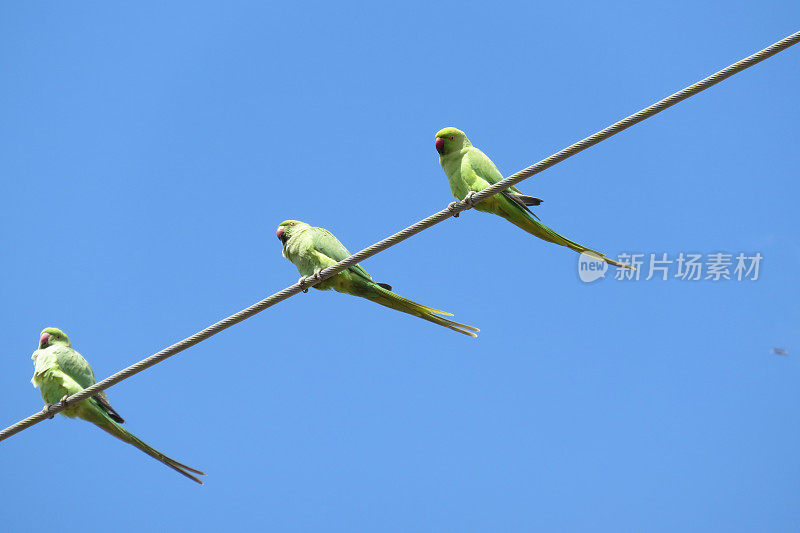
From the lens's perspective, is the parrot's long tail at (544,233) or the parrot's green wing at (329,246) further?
the parrot's green wing at (329,246)

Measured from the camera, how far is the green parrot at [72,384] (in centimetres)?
561

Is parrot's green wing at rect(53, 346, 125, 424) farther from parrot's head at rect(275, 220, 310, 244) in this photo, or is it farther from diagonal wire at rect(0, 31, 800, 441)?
parrot's head at rect(275, 220, 310, 244)

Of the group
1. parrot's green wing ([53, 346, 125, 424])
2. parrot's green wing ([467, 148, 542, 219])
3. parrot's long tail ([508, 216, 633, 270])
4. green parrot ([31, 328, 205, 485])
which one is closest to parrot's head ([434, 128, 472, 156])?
parrot's green wing ([467, 148, 542, 219])

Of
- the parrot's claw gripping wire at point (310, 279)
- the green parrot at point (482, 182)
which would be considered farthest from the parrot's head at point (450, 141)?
the parrot's claw gripping wire at point (310, 279)

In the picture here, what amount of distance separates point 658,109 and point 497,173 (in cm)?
215

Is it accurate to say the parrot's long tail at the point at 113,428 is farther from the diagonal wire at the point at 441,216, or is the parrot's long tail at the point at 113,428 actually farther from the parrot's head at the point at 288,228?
the parrot's head at the point at 288,228

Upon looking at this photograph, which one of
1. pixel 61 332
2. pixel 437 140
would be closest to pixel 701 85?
pixel 437 140

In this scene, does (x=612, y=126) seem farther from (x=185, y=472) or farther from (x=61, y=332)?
(x=61, y=332)

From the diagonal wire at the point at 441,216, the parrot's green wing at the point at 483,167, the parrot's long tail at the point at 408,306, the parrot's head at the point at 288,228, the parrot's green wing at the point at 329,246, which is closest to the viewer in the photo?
the diagonal wire at the point at 441,216

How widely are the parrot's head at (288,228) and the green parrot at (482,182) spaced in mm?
1448

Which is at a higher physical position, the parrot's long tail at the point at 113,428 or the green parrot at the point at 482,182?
the green parrot at the point at 482,182

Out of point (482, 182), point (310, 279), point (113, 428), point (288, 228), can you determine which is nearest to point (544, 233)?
point (482, 182)

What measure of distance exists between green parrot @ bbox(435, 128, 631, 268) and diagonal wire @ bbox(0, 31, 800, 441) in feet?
1.64

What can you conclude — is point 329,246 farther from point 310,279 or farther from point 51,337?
point 51,337
